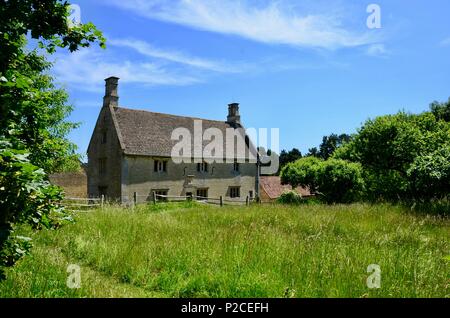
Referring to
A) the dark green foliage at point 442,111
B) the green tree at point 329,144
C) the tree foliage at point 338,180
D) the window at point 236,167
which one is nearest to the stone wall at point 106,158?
the window at point 236,167

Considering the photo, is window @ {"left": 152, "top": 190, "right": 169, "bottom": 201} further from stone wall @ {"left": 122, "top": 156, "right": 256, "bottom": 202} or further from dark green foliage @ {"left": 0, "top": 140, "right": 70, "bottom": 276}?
dark green foliage @ {"left": 0, "top": 140, "right": 70, "bottom": 276}

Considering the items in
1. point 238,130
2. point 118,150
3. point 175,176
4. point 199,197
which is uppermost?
point 238,130

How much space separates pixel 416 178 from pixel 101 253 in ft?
51.9

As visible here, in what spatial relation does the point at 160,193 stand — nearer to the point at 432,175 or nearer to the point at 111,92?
the point at 111,92

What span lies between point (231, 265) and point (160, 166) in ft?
84.9

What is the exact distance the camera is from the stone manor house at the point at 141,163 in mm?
28391

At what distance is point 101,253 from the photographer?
22.0 ft

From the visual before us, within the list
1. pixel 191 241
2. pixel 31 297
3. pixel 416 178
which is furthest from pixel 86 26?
pixel 416 178

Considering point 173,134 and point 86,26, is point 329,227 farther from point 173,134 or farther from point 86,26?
point 173,134

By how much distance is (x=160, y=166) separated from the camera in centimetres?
3052

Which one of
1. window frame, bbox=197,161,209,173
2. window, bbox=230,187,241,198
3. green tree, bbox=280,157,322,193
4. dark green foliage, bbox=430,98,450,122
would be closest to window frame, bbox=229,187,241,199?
window, bbox=230,187,241,198

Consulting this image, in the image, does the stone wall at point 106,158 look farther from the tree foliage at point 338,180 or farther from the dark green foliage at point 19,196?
the dark green foliage at point 19,196

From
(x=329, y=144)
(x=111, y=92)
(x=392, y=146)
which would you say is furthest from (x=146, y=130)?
(x=329, y=144)

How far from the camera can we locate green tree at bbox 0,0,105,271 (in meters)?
3.38
